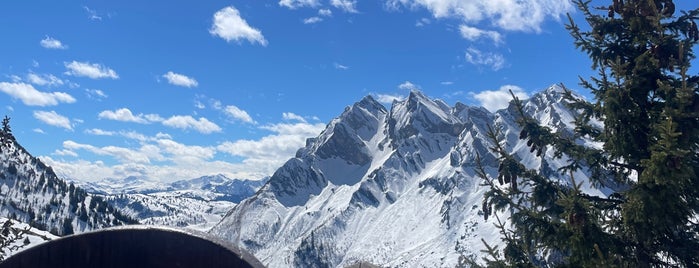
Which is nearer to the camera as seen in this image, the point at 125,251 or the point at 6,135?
the point at 125,251

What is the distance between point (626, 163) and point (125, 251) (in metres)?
8.05

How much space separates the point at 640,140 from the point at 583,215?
2248mm

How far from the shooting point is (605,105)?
28.5 ft

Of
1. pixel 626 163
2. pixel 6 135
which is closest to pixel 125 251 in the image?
pixel 6 135

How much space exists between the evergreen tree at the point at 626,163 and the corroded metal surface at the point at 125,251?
16.6 ft

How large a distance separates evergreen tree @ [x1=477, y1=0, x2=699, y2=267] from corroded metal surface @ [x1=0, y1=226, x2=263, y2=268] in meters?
5.04

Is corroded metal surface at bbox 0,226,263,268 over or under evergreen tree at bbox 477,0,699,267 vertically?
under

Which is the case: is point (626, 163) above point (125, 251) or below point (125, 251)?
above

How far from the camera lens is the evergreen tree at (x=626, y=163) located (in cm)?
748

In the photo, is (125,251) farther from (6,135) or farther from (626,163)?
(626,163)

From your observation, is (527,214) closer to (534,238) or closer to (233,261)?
(534,238)

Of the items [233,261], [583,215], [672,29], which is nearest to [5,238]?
[233,261]

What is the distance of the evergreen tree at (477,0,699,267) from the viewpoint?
7480 millimetres

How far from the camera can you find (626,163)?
9.28 meters
